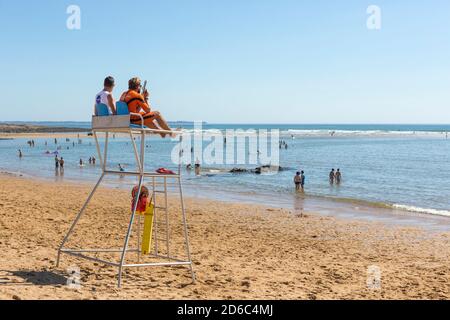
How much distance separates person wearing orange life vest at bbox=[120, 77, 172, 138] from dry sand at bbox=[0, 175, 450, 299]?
6.55 ft

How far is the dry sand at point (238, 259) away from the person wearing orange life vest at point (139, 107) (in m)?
2.00

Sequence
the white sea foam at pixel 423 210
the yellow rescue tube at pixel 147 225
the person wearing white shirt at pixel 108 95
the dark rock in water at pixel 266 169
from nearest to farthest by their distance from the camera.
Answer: the person wearing white shirt at pixel 108 95 < the yellow rescue tube at pixel 147 225 < the white sea foam at pixel 423 210 < the dark rock in water at pixel 266 169

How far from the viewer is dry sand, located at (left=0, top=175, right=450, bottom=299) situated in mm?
6660

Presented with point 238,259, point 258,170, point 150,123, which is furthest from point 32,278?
point 258,170

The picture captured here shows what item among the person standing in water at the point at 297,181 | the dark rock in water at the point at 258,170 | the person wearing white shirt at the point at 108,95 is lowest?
the dark rock in water at the point at 258,170

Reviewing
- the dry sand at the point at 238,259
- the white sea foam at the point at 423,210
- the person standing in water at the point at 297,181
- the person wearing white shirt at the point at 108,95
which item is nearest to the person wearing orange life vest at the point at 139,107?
the person wearing white shirt at the point at 108,95

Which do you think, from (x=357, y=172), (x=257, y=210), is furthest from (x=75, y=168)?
(x=257, y=210)

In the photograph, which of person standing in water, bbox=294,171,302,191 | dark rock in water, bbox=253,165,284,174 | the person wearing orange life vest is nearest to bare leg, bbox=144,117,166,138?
the person wearing orange life vest

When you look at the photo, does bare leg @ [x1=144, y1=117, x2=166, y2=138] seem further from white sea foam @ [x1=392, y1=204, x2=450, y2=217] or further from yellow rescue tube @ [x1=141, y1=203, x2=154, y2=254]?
white sea foam @ [x1=392, y1=204, x2=450, y2=217]

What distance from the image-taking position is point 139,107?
21.0ft

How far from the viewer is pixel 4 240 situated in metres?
9.24

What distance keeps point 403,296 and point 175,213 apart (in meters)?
10.3

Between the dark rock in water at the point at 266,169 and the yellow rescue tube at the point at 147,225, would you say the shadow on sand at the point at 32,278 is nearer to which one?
the yellow rescue tube at the point at 147,225

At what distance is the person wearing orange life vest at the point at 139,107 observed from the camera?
20.9 feet
